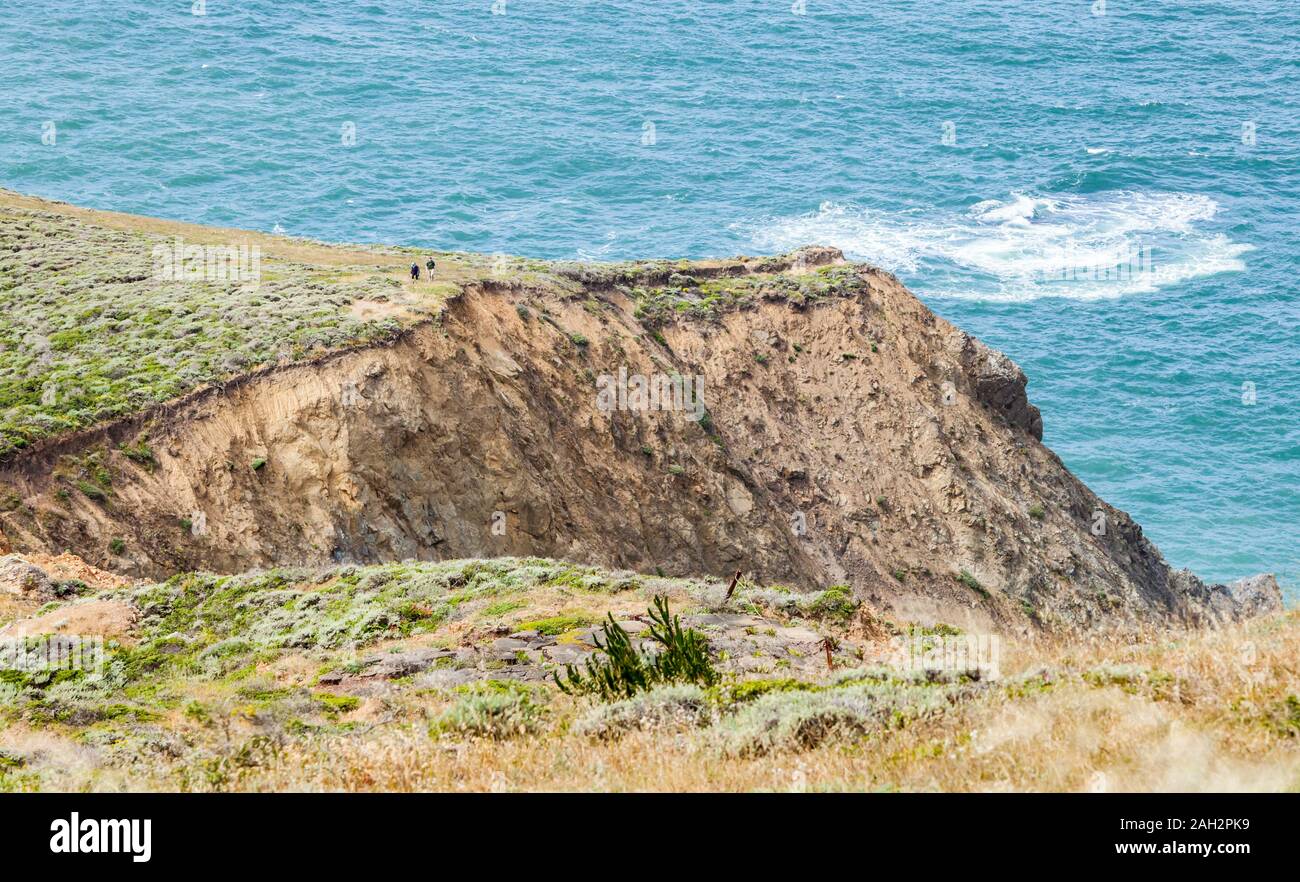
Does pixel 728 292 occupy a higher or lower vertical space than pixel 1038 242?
higher

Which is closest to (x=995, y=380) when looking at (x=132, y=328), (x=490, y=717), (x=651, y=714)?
(x=132, y=328)

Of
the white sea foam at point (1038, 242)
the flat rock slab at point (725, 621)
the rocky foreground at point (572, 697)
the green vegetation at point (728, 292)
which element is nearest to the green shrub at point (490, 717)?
the rocky foreground at point (572, 697)

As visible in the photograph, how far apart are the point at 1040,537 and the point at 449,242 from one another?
152ft

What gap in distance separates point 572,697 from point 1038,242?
71.1 m

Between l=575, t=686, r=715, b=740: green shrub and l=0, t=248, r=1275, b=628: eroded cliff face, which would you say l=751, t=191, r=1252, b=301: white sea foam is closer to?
l=0, t=248, r=1275, b=628: eroded cliff face

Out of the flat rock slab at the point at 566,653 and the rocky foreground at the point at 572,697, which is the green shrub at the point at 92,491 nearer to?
the rocky foreground at the point at 572,697

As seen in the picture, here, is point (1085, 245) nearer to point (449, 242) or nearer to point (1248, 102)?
point (1248, 102)

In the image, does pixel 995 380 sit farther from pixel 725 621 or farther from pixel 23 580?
pixel 23 580

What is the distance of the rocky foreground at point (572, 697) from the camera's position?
959 centimetres

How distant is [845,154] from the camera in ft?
295

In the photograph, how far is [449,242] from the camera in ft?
249

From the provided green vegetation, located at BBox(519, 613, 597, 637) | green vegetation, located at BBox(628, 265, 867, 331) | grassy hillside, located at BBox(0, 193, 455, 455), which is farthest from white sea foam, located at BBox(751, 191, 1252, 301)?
green vegetation, located at BBox(519, 613, 597, 637)

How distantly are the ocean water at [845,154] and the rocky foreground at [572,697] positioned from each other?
42.8 metres

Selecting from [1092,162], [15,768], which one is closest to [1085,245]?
[1092,162]
